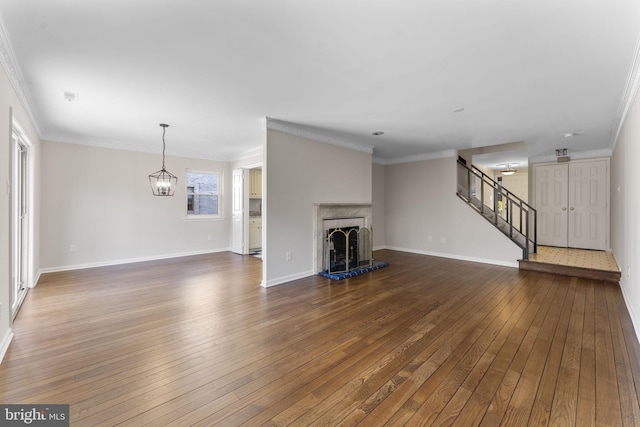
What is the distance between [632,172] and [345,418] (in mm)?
4004

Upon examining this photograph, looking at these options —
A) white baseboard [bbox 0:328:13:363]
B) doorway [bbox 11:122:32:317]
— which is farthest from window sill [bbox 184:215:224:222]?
white baseboard [bbox 0:328:13:363]

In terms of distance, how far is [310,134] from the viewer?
15.9 ft

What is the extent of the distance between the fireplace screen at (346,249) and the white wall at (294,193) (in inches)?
14.9

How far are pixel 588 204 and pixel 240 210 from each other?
8280mm

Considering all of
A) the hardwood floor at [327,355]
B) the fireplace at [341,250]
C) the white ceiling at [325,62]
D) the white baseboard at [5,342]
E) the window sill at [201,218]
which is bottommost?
the hardwood floor at [327,355]

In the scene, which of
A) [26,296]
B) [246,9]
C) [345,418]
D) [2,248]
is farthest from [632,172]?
[26,296]

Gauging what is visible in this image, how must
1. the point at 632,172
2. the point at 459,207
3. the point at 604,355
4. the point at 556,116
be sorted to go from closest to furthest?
the point at 604,355, the point at 632,172, the point at 556,116, the point at 459,207

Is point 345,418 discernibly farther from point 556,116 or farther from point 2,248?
point 556,116

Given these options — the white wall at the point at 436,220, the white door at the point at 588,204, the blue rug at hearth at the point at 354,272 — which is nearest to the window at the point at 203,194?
the blue rug at hearth at the point at 354,272

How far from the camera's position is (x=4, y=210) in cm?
244

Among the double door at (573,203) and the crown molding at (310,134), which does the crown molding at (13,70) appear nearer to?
the crown molding at (310,134)

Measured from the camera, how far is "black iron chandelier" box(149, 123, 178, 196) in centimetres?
490

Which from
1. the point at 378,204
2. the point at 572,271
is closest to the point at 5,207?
the point at 378,204

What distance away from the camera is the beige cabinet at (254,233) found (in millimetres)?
7297
